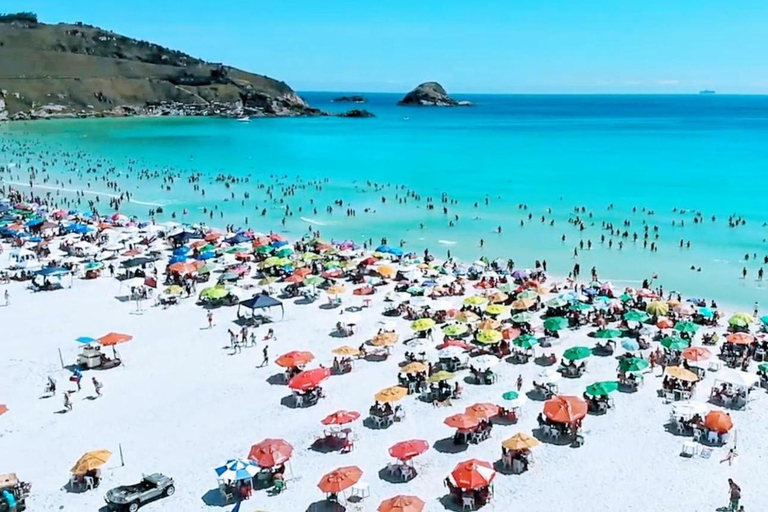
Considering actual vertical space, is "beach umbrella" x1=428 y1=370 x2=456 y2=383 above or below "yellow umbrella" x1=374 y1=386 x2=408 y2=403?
below

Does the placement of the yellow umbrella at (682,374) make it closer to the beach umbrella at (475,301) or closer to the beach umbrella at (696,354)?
the beach umbrella at (696,354)

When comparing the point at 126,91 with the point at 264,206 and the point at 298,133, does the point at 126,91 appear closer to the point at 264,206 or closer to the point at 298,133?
the point at 298,133

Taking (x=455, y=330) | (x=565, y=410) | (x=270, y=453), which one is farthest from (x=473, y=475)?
(x=455, y=330)

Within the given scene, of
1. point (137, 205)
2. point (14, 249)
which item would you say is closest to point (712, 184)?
point (137, 205)

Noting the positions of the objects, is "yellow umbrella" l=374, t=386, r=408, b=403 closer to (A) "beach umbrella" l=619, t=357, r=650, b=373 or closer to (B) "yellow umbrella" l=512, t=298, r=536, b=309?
(A) "beach umbrella" l=619, t=357, r=650, b=373

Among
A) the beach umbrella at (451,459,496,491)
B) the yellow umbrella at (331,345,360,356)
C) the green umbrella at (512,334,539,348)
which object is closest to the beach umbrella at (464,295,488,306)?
the green umbrella at (512,334,539,348)

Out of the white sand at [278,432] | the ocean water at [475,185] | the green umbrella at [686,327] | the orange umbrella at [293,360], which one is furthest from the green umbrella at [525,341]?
the ocean water at [475,185]
